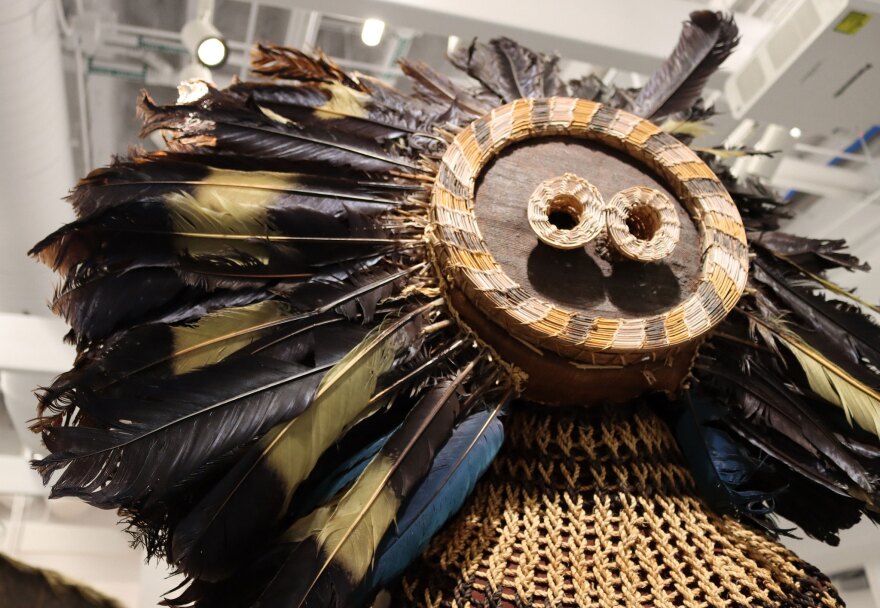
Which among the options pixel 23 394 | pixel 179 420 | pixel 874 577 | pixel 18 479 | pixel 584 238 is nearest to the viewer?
pixel 179 420

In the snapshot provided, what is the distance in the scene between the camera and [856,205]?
8.16 feet

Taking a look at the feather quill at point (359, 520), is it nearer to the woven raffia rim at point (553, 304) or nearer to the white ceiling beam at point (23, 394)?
the woven raffia rim at point (553, 304)

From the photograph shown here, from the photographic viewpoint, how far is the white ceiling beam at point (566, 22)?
181cm

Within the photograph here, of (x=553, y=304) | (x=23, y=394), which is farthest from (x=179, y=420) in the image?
(x=23, y=394)

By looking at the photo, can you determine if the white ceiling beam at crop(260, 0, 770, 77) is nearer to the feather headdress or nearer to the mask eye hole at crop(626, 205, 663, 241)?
the feather headdress

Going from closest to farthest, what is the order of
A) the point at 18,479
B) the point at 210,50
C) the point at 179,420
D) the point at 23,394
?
1. the point at 179,420
2. the point at 210,50
3. the point at 23,394
4. the point at 18,479

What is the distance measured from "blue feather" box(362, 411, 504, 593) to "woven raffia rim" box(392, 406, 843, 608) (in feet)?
0.13

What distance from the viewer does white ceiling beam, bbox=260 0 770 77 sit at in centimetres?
181

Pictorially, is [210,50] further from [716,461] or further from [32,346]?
[716,461]

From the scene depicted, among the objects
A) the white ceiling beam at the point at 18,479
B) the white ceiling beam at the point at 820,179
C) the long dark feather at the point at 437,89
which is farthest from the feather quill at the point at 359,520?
the white ceiling beam at the point at 820,179

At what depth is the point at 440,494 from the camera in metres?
0.73

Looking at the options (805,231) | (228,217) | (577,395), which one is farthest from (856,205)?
(228,217)

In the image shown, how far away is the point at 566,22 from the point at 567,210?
46.2 inches

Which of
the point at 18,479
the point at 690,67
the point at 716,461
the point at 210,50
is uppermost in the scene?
the point at 690,67
